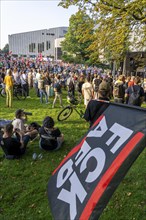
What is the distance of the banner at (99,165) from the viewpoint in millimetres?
1467

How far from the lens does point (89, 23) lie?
1098 cm

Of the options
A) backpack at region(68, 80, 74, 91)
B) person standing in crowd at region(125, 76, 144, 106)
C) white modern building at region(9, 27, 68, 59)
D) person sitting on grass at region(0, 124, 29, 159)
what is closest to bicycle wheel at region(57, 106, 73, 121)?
person standing in crowd at region(125, 76, 144, 106)

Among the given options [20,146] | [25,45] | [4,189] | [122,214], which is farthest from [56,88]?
[25,45]

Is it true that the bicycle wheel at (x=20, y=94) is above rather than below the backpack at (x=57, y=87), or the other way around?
below

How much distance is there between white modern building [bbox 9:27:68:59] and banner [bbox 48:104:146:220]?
238 feet

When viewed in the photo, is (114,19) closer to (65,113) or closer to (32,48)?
(65,113)

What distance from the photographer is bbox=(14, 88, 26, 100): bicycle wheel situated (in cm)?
1466

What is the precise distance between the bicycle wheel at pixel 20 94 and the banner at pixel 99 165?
13113mm

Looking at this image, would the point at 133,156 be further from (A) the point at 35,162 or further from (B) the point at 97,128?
(A) the point at 35,162

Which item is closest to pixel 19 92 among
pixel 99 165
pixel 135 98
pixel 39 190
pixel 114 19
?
pixel 114 19

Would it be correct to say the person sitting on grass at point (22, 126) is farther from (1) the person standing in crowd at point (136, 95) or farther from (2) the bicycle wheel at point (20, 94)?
(2) the bicycle wheel at point (20, 94)

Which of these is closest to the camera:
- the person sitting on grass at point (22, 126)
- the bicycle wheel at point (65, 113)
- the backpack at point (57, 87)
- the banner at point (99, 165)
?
the banner at point (99, 165)

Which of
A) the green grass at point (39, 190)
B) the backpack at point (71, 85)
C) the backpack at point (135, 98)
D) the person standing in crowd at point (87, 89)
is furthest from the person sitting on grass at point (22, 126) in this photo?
the backpack at point (71, 85)

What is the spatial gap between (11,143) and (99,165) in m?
4.37
